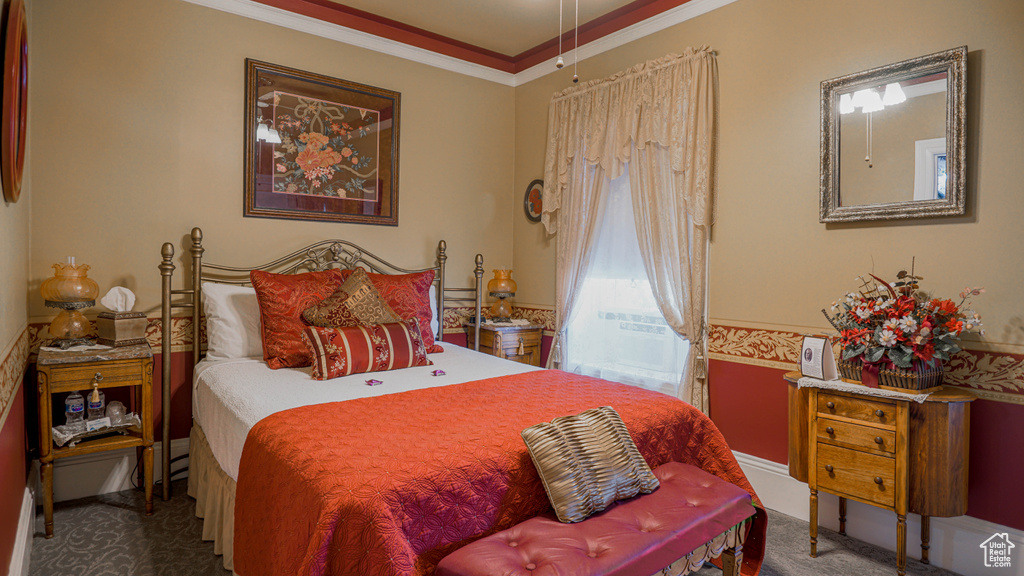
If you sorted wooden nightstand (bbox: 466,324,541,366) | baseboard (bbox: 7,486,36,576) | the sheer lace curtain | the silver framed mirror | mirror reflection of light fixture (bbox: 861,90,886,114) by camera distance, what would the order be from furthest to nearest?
1. wooden nightstand (bbox: 466,324,541,366)
2. the sheer lace curtain
3. mirror reflection of light fixture (bbox: 861,90,886,114)
4. the silver framed mirror
5. baseboard (bbox: 7,486,36,576)

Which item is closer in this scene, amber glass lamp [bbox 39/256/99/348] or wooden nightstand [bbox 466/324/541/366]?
amber glass lamp [bbox 39/256/99/348]

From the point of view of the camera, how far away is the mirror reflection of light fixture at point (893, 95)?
8.45 feet

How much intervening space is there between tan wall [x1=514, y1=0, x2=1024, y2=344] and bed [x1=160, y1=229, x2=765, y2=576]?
1131 millimetres

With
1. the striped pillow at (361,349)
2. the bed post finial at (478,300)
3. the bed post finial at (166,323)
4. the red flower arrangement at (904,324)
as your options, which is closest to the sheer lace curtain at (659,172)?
the bed post finial at (478,300)

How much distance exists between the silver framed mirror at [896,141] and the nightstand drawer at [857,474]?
1128mm

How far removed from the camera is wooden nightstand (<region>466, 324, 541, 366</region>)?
4.15 meters

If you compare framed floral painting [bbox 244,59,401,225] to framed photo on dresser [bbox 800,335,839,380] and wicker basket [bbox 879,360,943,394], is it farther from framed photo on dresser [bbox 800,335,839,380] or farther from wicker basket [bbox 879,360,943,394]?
wicker basket [bbox 879,360,943,394]

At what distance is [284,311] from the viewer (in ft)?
10.1

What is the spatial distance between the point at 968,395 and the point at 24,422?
4.35 meters

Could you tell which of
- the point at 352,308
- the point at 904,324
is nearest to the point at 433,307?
the point at 352,308

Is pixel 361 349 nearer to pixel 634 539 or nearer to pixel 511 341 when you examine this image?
pixel 511 341

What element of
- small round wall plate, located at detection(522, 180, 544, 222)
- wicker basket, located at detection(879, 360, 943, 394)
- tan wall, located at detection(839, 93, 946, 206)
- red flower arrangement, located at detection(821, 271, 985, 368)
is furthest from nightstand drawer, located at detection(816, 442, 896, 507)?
small round wall plate, located at detection(522, 180, 544, 222)

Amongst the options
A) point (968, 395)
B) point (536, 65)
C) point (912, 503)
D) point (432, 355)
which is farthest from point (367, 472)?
point (536, 65)

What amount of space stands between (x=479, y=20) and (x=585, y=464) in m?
3.36
